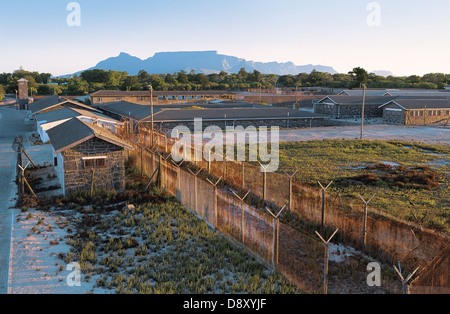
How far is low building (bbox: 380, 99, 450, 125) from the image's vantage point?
55375 mm

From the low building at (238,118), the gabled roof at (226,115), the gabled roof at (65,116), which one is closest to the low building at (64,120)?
the gabled roof at (65,116)

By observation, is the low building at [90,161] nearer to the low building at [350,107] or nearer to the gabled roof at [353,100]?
the low building at [350,107]

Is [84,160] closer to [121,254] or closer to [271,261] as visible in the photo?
[121,254]

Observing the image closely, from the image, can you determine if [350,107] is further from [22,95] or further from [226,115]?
[22,95]

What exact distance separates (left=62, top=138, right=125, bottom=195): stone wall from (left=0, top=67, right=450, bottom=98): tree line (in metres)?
85.8

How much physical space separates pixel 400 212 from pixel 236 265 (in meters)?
7.66

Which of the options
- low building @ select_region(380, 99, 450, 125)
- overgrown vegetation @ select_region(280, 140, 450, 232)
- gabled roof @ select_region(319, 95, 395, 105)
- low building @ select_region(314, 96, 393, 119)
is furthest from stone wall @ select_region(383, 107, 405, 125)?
overgrown vegetation @ select_region(280, 140, 450, 232)

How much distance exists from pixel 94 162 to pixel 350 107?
5281 cm

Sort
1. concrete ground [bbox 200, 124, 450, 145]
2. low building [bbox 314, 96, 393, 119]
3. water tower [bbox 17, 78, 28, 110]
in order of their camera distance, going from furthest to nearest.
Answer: water tower [bbox 17, 78, 28, 110] → low building [bbox 314, 96, 393, 119] → concrete ground [bbox 200, 124, 450, 145]

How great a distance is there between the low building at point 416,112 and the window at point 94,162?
158ft

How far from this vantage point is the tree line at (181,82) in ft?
347

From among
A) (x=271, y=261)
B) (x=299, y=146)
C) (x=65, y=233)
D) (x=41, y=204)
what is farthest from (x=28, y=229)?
(x=299, y=146)

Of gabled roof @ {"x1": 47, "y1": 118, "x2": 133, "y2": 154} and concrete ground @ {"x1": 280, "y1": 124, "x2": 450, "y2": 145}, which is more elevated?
gabled roof @ {"x1": 47, "y1": 118, "x2": 133, "y2": 154}

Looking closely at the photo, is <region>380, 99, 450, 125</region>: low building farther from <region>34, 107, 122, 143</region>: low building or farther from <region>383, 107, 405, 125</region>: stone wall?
<region>34, 107, 122, 143</region>: low building
